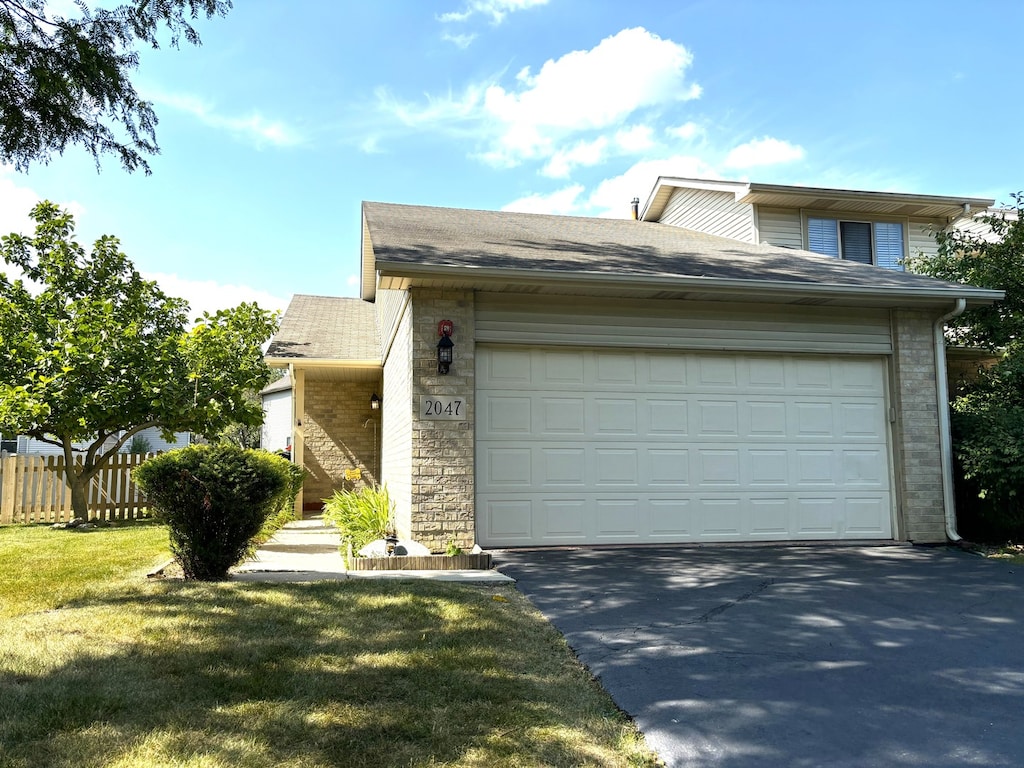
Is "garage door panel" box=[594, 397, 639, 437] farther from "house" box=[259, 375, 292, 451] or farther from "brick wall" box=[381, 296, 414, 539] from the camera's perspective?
"house" box=[259, 375, 292, 451]

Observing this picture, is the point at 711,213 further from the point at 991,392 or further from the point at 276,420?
the point at 276,420

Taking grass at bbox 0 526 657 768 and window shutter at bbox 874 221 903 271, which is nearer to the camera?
grass at bbox 0 526 657 768

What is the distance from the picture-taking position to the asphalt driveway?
9.81 feet

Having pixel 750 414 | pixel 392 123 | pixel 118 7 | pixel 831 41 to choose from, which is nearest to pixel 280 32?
pixel 118 7

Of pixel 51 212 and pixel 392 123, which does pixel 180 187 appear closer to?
pixel 392 123

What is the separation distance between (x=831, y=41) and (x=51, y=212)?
554 inches

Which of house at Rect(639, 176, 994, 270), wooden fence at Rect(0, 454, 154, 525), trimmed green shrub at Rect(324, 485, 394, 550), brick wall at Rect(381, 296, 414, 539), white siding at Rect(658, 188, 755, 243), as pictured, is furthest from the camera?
white siding at Rect(658, 188, 755, 243)

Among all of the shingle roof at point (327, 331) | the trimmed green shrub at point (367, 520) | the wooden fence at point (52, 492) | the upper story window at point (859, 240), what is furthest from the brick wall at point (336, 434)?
the upper story window at point (859, 240)

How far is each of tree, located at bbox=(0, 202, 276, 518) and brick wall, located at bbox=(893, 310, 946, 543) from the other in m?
10.7

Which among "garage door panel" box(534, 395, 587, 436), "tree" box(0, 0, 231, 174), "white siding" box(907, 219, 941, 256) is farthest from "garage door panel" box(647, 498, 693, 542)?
"white siding" box(907, 219, 941, 256)

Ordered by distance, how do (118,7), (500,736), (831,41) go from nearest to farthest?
(500,736) < (118,7) < (831,41)

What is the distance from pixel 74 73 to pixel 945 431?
9.55 metres

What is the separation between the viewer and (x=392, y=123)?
39.7 ft

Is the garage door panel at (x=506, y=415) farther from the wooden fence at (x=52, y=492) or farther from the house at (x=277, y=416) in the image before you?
the house at (x=277, y=416)
